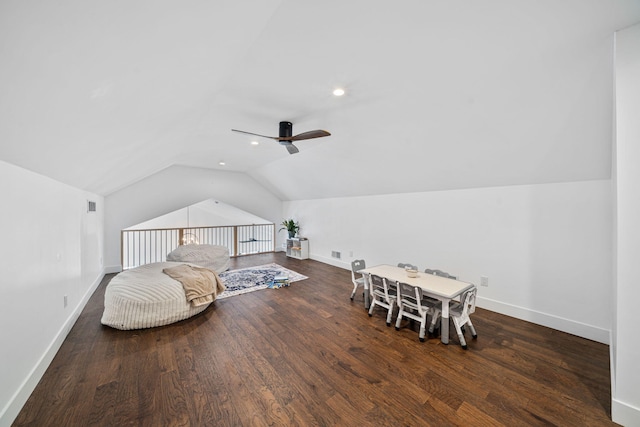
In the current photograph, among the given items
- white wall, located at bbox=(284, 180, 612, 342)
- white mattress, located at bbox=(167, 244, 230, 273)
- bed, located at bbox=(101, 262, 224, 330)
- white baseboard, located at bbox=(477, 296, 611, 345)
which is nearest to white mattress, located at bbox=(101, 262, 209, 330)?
bed, located at bbox=(101, 262, 224, 330)

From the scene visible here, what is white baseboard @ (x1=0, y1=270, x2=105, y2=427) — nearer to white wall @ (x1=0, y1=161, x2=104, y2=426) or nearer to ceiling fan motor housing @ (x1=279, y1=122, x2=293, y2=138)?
white wall @ (x1=0, y1=161, x2=104, y2=426)

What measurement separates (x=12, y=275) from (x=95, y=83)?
1.65 meters

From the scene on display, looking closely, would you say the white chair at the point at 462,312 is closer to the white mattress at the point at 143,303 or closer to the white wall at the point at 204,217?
the white mattress at the point at 143,303

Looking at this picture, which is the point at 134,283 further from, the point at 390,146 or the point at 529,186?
the point at 529,186

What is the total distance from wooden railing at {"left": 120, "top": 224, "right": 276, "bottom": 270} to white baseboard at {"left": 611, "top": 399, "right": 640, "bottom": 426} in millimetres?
7570

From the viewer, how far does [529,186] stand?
3107 mm

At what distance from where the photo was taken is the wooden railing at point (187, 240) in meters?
5.80

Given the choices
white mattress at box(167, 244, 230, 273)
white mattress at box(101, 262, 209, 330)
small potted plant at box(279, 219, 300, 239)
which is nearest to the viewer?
white mattress at box(101, 262, 209, 330)

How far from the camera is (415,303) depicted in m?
2.94

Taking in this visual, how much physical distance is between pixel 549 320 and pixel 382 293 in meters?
2.12

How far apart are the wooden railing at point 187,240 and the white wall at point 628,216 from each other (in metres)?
7.62

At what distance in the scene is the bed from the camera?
2.95 meters

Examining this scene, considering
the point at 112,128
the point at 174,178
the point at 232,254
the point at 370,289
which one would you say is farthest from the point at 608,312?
the point at 174,178

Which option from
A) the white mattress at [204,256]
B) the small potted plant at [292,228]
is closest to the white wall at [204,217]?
the small potted plant at [292,228]
